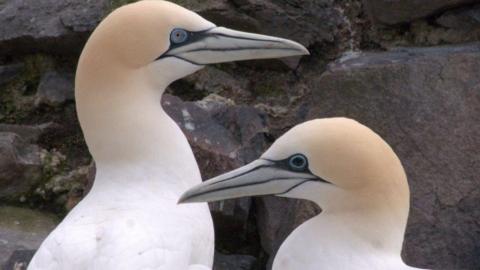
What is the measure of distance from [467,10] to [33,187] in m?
2.35

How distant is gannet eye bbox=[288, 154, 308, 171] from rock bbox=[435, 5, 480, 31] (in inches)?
78.9

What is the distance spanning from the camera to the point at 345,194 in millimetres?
3883

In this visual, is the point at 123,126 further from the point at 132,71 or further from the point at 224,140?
the point at 224,140

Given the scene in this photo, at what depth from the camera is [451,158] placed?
5.12m

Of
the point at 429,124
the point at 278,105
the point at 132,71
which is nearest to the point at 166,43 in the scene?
the point at 132,71

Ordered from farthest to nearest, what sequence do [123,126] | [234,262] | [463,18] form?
[463,18]
[234,262]
[123,126]

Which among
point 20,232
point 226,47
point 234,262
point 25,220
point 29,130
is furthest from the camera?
point 29,130

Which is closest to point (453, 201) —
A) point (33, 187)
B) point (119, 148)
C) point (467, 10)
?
point (467, 10)

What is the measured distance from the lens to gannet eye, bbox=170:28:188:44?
182 inches

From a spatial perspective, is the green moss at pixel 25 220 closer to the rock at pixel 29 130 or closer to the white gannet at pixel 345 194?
the rock at pixel 29 130

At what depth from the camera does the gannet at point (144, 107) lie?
14.3 feet

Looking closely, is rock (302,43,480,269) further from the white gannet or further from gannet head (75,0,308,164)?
the white gannet

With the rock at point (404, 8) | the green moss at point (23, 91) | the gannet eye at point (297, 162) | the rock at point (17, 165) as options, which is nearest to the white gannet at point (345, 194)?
the gannet eye at point (297, 162)

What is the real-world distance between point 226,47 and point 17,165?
1.76 m
